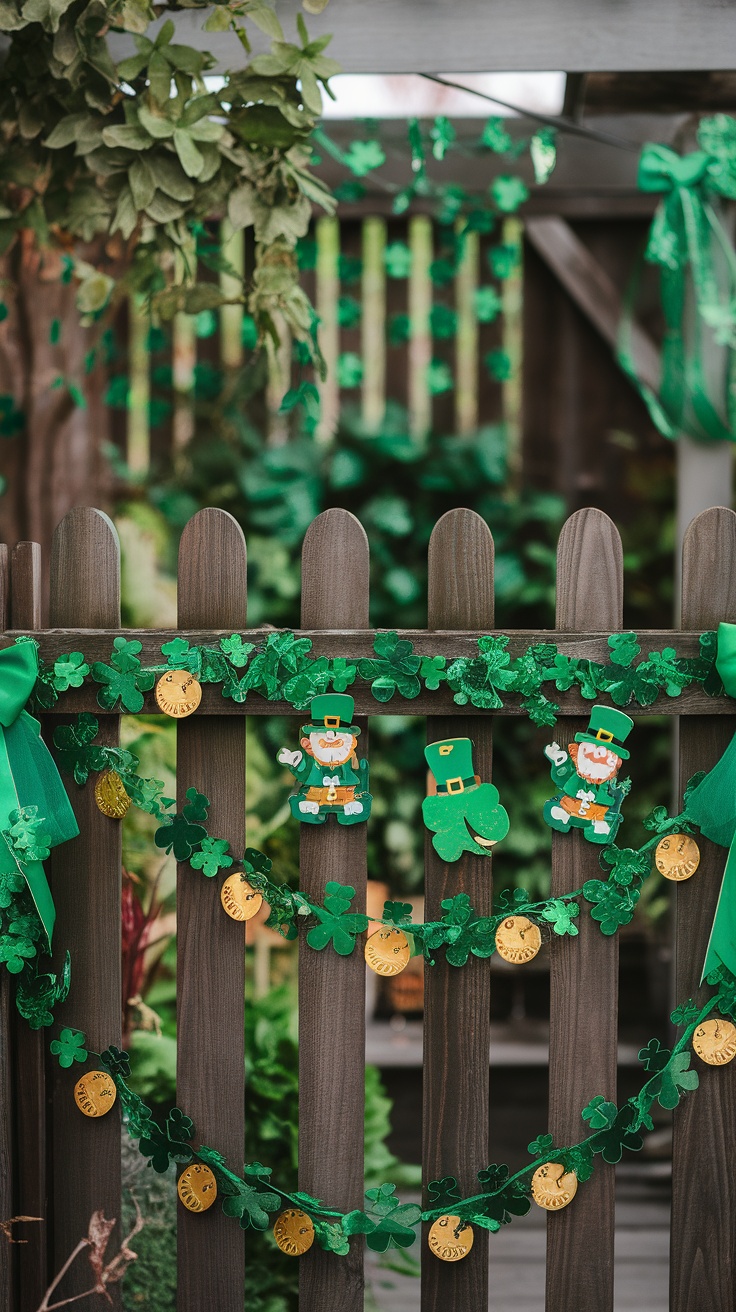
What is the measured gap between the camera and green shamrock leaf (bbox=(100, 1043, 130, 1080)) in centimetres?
147

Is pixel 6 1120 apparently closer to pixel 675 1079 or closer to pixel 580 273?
pixel 675 1079

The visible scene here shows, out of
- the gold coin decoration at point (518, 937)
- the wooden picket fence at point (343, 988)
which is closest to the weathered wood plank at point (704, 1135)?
the wooden picket fence at point (343, 988)

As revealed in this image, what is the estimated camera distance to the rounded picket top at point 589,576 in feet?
4.73

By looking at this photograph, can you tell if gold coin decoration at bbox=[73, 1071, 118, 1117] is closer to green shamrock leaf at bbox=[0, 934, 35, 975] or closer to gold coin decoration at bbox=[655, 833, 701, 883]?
green shamrock leaf at bbox=[0, 934, 35, 975]

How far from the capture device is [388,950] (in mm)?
1427

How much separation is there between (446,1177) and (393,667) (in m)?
0.76

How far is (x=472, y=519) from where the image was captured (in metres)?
1.45

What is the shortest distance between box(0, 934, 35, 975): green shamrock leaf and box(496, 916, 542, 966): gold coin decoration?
0.68 m

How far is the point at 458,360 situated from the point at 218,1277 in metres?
2.85

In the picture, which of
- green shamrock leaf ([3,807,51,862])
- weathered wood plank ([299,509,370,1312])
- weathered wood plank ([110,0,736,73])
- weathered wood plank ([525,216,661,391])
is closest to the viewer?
green shamrock leaf ([3,807,51,862])

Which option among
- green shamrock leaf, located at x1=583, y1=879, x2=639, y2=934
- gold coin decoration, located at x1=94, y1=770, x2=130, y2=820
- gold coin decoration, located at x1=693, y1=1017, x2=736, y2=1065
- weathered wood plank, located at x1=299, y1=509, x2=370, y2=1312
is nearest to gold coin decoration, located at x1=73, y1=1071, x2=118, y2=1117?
weathered wood plank, located at x1=299, y1=509, x2=370, y2=1312

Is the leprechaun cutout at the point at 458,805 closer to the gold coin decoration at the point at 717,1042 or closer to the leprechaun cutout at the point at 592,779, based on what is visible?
the leprechaun cutout at the point at 592,779

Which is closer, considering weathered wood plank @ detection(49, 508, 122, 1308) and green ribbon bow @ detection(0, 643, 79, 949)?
green ribbon bow @ detection(0, 643, 79, 949)

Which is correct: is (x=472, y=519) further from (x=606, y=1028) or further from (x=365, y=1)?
(x=365, y=1)
